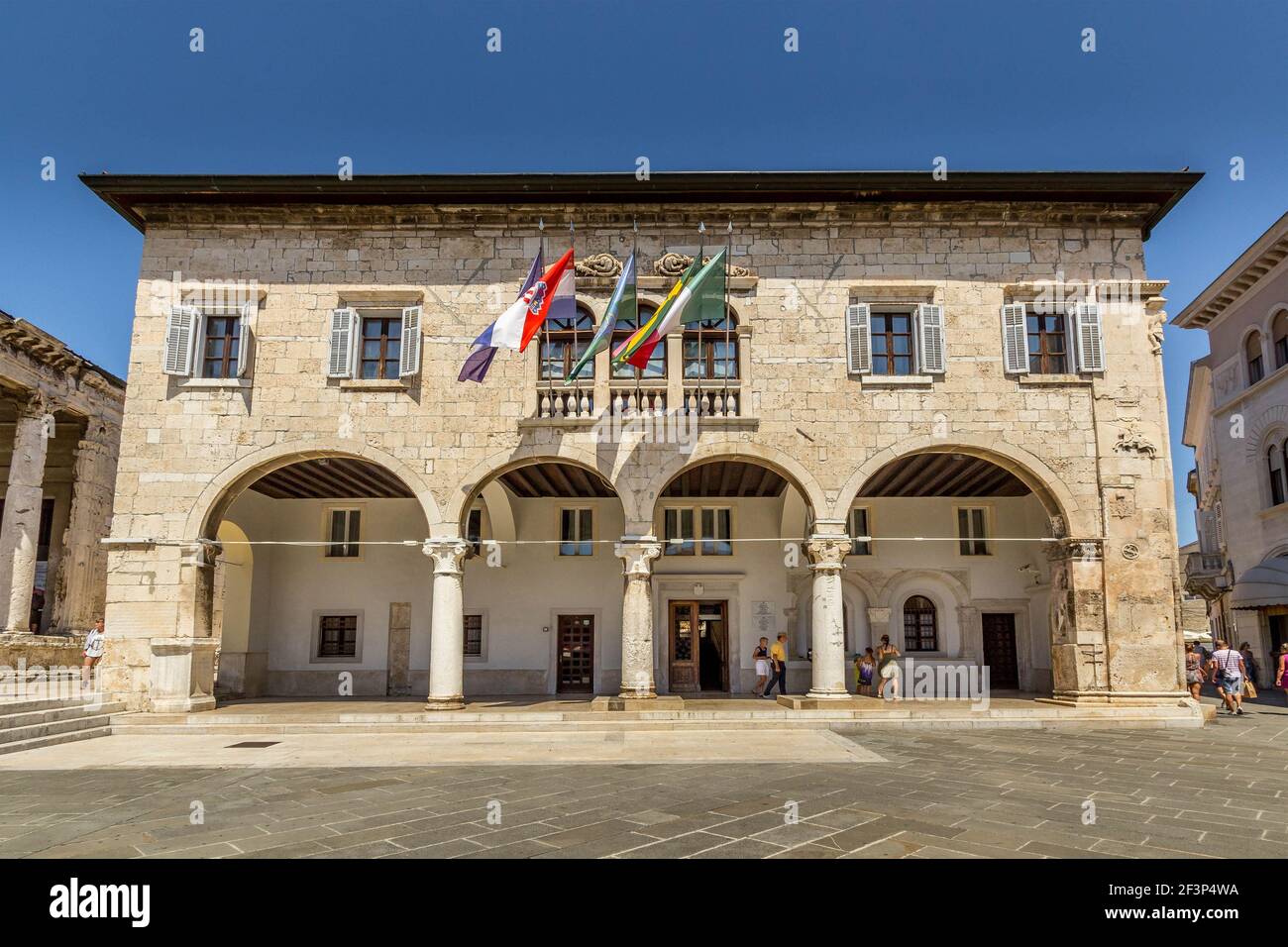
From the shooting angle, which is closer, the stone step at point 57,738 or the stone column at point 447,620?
the stone step at point 57,738

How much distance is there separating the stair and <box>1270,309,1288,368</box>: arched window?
99.6 feet

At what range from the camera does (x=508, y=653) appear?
64.6 ft

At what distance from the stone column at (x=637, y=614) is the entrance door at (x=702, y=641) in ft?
17.0

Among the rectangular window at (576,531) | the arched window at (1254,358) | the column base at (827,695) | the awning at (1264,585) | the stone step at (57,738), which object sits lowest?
the stone step at (57,738)

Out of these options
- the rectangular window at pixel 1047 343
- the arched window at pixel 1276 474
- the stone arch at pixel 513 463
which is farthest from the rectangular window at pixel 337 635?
the arched window at pixel 1276 474

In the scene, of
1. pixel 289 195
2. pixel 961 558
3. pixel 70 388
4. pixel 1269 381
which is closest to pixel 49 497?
pixel 70 388

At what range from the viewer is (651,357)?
50.9ft

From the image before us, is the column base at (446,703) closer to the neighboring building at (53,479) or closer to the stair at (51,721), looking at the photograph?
the stair at (51,721)

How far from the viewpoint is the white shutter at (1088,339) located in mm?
15367

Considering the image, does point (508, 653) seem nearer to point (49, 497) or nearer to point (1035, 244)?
point (1035, 244)

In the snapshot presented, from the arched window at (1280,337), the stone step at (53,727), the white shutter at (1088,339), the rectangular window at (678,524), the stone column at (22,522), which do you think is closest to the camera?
the stone step at (53,727)

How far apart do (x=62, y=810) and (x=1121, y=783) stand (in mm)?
9843

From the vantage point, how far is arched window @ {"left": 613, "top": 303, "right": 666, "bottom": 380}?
15.6m

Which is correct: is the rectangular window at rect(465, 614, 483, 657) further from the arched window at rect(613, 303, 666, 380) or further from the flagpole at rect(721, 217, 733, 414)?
the flagpole at rect(721, 217, 733, 414)
